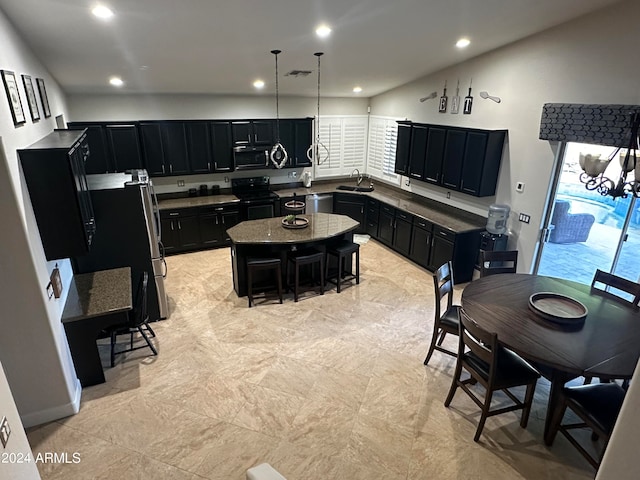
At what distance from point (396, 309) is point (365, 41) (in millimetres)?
3410

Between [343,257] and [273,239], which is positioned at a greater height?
[273,239]

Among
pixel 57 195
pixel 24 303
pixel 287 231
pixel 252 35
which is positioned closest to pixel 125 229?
pixel 57 195

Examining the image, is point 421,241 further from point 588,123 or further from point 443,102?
point 588,123

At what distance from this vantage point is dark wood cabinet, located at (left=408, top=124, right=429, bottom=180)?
6277 mm

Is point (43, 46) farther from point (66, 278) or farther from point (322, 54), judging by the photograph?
point (322, 54)

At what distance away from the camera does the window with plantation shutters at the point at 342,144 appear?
26.0 feet

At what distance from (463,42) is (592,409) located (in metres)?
4.29

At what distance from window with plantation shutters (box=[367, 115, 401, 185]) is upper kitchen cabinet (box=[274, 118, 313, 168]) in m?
1.47

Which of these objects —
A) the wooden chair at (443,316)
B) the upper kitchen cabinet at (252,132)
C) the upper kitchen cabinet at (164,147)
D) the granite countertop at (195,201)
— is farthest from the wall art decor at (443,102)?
the upper kitchen cabinet at (164,147)

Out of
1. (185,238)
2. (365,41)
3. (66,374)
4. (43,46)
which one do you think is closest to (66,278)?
(66,374)

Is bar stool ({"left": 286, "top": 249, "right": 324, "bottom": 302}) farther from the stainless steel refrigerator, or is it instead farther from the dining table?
the dining table

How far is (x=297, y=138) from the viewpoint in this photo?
745cm

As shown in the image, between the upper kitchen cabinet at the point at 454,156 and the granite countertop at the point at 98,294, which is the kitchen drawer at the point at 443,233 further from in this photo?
the granite countertop at the point at 98,294

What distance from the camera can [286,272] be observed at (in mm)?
5551
